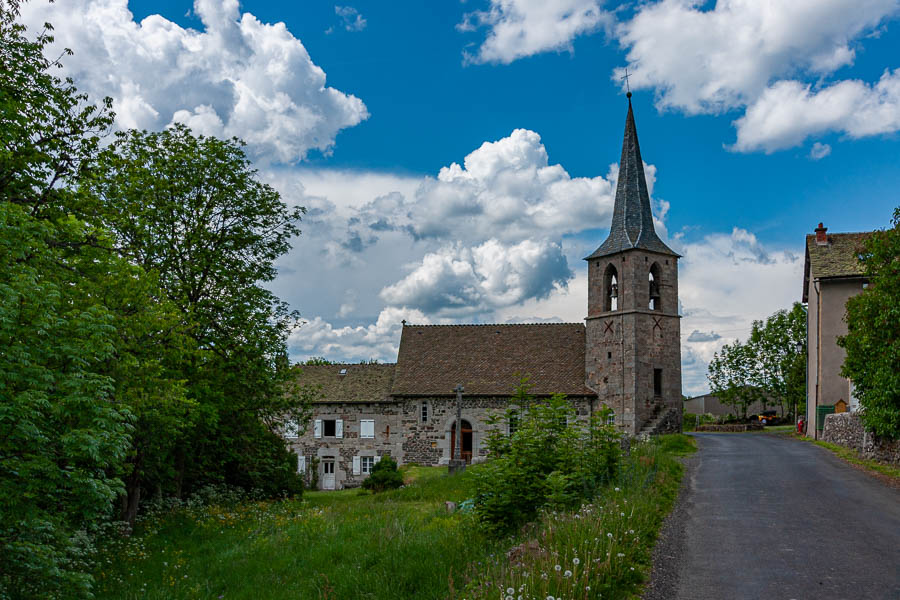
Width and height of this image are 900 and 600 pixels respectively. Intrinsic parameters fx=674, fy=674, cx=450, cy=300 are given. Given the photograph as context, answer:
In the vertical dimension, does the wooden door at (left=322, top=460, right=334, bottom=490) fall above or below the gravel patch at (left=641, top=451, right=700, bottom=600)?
below

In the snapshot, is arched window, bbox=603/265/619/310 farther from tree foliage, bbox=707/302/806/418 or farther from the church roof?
tree foliage, bbox=707/302/806/418

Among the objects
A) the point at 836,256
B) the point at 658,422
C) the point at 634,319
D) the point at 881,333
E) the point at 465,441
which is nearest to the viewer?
the point at 881,333

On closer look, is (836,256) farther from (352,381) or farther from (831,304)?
(352,381)

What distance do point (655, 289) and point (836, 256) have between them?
8.48 m

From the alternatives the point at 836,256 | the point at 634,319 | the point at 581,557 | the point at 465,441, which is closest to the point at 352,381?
the point at 465,441

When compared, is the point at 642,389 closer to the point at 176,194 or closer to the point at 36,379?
the point at 176,194

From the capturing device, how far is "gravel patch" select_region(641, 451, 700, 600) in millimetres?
6867

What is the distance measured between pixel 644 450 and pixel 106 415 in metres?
12.4

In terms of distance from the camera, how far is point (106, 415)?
372 inches

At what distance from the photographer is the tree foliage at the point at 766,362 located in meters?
53.4

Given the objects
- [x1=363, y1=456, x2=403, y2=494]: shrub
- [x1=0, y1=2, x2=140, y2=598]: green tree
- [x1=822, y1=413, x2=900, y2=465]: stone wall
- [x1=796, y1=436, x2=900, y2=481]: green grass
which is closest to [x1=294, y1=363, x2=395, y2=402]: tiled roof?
[x1=363, y1=456, x2=403, y2=494]: shrub

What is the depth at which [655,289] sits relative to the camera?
3572 cm

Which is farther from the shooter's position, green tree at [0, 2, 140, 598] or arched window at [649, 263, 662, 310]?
arched window at [649, 263, 662, 310]

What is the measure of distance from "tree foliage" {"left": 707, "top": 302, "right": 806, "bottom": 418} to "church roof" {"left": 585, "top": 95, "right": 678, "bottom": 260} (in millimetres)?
23137
